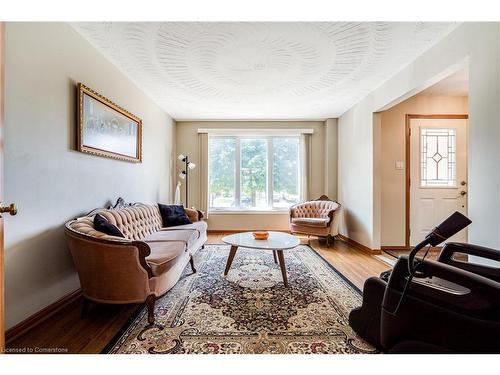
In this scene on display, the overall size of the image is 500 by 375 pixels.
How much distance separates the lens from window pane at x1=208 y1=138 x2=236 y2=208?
5121 mm

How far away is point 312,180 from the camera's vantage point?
16.5 ft

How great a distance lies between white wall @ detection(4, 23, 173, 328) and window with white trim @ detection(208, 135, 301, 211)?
2715 millimetres

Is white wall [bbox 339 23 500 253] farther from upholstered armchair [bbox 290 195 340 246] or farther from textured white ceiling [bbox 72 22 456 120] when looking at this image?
upholstered armchair [bbox 290 195 340 246]

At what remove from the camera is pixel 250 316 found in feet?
6.05

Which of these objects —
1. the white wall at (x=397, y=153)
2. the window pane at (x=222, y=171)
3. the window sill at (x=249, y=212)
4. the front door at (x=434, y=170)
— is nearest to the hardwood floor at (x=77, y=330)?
the white wall at (x=397, y=153)

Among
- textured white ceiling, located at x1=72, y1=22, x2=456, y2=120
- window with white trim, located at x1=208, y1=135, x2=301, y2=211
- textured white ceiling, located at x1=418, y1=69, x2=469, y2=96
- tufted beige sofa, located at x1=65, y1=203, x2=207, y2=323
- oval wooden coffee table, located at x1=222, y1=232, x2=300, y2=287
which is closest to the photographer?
tufted beige sofa, located at x1=65, y1=203, x2=207, y2=323

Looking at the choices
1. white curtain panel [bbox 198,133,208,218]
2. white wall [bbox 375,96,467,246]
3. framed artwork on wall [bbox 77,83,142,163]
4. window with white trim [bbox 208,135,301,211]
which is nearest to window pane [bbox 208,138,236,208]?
window with white trim [bbox 208,135,301,211]

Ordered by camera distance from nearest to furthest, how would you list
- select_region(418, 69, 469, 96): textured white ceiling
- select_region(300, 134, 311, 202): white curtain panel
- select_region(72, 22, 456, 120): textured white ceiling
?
select_region(72, 22, 456, 120): textured white ceiling, select_region(418, 69, 469, 96): textured white ceiling, select_region(300, 134, 311, 202): white curtain panel

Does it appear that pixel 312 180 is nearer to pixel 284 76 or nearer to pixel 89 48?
pixel 284 76

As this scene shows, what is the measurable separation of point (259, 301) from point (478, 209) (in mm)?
1942

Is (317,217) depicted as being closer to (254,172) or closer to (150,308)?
(254,172)

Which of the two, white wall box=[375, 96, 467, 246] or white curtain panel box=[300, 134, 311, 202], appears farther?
white curtain panel box=[300, 134, 311, 202]

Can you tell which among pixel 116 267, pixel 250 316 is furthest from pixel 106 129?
pixel 250 316

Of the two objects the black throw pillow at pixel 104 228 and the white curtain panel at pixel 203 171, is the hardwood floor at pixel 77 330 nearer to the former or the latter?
the black throw pillow at pixel 104 228
